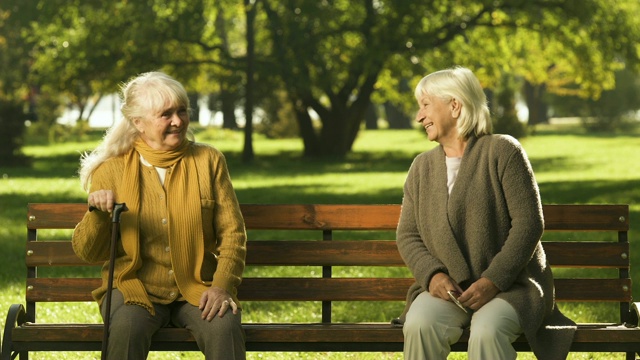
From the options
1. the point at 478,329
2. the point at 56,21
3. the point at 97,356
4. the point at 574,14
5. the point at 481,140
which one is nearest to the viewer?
the point at 478,329

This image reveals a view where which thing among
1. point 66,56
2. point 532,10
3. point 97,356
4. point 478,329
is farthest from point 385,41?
point 478,329

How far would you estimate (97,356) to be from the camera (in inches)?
272

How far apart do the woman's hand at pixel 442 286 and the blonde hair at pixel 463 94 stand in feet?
1.95

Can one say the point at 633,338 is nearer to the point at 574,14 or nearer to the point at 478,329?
the point at 478,329

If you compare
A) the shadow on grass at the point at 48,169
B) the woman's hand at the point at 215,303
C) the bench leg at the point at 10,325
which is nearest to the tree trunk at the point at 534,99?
the shadow on grass at the point at 48,169

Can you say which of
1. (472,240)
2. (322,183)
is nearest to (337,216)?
(472,240)

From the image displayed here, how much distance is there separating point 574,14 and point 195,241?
2551cm

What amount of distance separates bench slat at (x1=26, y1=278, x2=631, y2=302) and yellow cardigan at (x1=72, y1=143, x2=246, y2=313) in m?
0.54

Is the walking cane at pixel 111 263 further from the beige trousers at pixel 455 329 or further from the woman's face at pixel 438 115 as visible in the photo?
the woman's face at pixel 438 115

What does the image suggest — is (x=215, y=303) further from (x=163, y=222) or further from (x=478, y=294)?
(x=478, y=294)

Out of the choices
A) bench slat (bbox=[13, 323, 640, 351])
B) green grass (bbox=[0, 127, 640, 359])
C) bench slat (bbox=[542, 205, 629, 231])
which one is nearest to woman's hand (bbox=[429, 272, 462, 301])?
bench slat (bbox=[13, 323, 640, 351])

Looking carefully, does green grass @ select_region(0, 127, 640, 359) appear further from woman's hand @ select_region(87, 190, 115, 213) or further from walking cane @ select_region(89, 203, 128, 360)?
woman's hand @ select_region(87, 190, 115, 213)

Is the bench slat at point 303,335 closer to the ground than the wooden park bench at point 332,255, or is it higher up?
closer to the ground

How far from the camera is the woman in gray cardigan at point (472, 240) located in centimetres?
489
